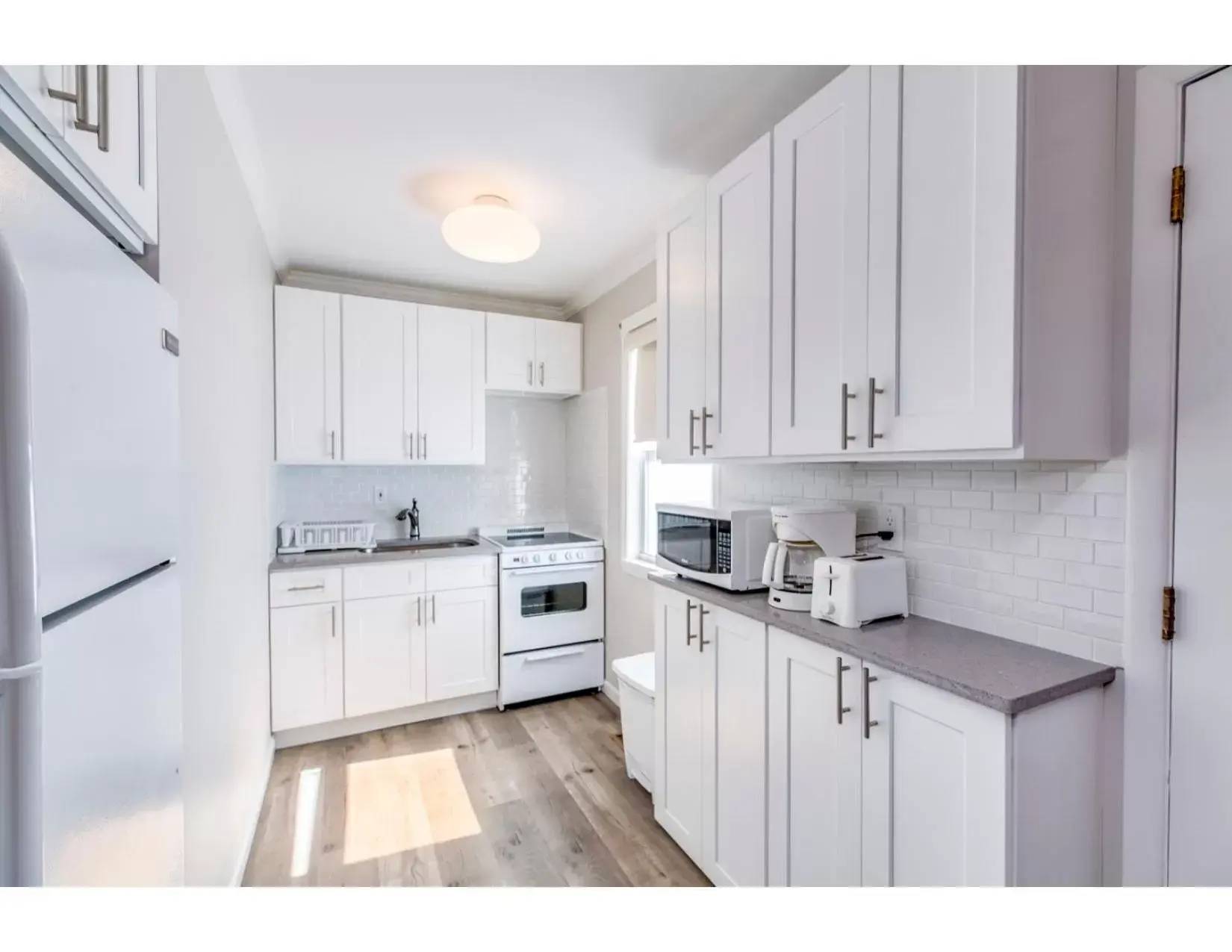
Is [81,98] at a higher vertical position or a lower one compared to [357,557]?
higher

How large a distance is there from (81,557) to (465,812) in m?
2.04

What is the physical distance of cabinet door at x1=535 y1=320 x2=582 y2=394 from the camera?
3.57m

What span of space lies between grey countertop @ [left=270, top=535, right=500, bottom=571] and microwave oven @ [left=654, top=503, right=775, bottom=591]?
1.53m

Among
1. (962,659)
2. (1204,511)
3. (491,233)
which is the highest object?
(491,233)

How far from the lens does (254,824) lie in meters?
2.10

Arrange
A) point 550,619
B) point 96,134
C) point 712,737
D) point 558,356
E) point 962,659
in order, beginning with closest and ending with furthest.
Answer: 1. point 96,134
2. point 962,659
3. point 712,737
4. point 550,619
5. point 558,356

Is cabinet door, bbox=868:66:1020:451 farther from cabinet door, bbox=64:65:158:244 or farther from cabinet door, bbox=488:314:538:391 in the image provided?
cabinet door, bbox=488:314:538:391

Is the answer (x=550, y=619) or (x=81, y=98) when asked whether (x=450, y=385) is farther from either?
(x=81, y=98)

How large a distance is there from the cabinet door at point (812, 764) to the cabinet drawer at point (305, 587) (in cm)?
230

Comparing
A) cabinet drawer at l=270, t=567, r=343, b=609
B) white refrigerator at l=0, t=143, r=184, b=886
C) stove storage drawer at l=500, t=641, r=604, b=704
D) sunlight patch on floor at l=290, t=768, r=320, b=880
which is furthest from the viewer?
stove storage drawer at l=500, t=641, r=604, b=704

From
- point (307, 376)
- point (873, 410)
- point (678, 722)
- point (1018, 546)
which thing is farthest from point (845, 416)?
point (307, 376)

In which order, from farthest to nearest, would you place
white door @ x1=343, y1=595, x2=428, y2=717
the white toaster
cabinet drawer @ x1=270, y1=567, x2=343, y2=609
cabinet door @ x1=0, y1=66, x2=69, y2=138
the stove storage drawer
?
the stove storage drawer < white door @ x1=343, y1=595, x2=428, y2=717 < cabinet drawer @ x1=270, y1=567, x2=343, y2=609 < the white toaster < cabinet door @ x1=0, y1=66, x2=69, y2=138

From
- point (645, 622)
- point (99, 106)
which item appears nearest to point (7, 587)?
point (99, 106)

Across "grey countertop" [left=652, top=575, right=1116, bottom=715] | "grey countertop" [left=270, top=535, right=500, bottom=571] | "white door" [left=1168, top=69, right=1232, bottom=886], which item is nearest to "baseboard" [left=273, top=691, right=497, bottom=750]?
"grey countertop" [left=270, top=535, right=500, bottom=571]
